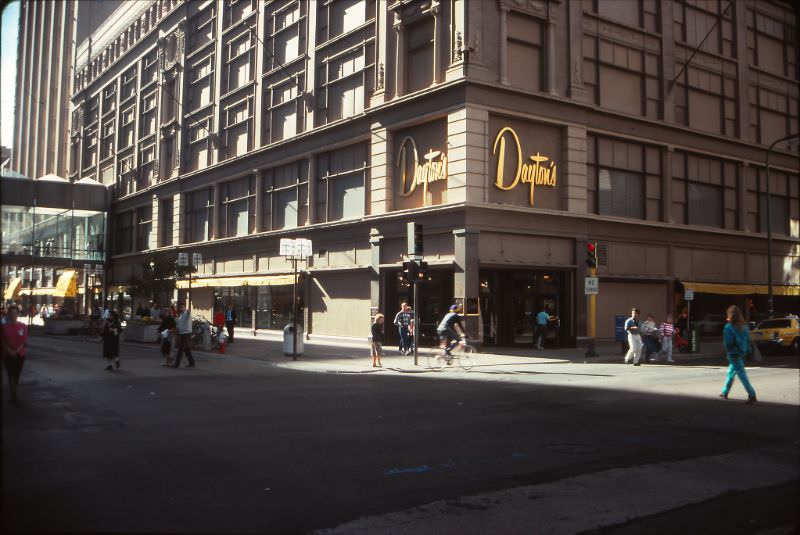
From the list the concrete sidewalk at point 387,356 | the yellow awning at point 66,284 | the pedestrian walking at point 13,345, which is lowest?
the concrete sidewalk at point 387,356

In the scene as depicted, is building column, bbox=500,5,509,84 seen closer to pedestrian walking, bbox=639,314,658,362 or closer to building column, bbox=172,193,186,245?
pedestrian walking, bbox=639,314,658,362

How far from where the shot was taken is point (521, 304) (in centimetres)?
2988

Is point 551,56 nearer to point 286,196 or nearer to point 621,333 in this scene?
point 621,333

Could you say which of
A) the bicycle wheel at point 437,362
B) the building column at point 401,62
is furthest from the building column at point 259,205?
the bicycle wheel at point 437,362

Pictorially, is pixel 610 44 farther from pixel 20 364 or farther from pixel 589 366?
pixel 20 364

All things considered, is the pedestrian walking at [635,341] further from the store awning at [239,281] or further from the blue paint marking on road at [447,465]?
the store awning at [239,281]

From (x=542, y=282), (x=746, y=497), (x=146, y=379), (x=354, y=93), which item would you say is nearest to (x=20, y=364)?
(x=746, y=497)

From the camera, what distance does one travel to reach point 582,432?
945 cm

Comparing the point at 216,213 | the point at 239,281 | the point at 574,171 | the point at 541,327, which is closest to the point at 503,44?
the point at 574,171

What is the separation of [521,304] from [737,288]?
13862 millimetres

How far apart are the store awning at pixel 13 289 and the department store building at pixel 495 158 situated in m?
23.0

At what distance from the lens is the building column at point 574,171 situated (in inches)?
1160

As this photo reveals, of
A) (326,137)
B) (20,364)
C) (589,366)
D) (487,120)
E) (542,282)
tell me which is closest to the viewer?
(20,364)

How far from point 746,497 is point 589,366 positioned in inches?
627
